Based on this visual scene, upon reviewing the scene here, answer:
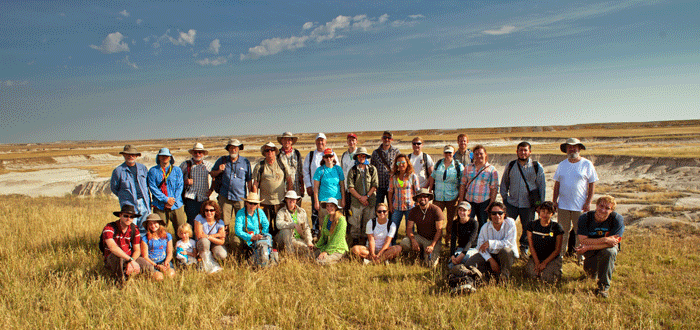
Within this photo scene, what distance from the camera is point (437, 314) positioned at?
4703mm

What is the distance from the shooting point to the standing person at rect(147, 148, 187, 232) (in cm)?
697

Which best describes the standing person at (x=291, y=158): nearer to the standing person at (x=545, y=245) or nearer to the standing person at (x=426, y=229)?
the standing person at (x=426, y=229)

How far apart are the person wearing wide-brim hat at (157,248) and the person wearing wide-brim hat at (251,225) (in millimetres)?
1269

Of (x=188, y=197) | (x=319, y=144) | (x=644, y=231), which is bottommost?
(x=644, y=231)

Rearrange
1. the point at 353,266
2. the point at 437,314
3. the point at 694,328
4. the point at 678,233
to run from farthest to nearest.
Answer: the point at 678,233
the point at 353,266
the point at 437,314
the point at 694,328

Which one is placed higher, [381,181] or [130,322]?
[381,181]

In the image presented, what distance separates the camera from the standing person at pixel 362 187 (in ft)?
24.3

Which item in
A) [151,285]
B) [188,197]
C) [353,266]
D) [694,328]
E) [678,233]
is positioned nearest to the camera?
[694,328]

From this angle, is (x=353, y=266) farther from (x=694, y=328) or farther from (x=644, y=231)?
(x=644, y=231)

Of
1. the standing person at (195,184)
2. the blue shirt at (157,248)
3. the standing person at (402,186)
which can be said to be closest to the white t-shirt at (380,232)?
the standing person at (402,186)

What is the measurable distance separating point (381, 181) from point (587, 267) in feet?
13.2

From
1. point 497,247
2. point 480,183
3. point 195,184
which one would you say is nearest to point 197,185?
point 195,184

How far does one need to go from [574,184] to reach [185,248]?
23.8ft

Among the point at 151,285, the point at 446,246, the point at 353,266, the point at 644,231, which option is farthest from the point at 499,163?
the point at 151,285
